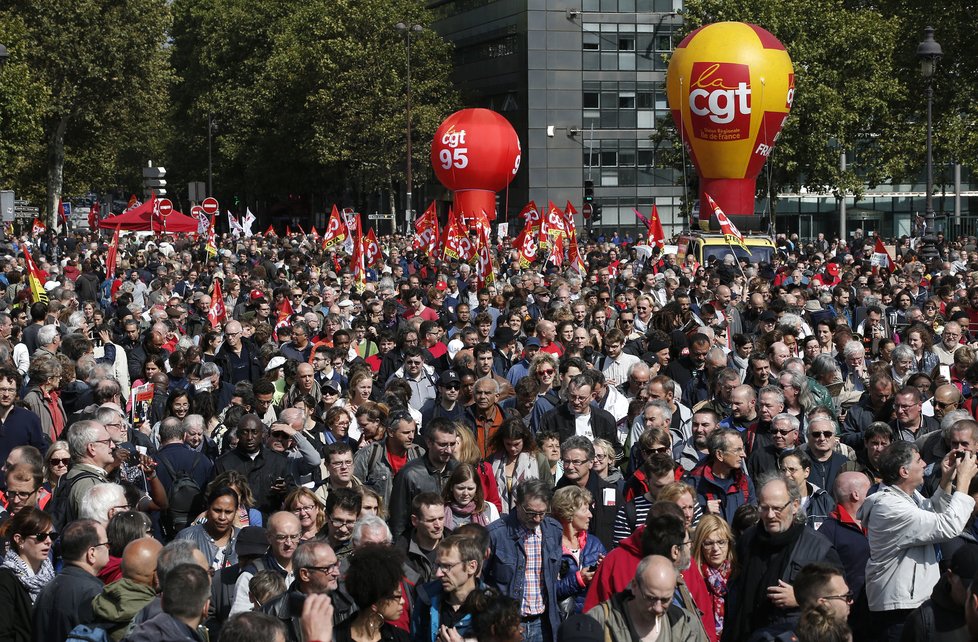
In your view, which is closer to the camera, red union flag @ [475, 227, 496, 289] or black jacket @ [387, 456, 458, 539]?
black jacket @ [387, 456, 458, 539]

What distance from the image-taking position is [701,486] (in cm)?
840

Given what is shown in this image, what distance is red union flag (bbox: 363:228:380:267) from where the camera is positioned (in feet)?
82.4

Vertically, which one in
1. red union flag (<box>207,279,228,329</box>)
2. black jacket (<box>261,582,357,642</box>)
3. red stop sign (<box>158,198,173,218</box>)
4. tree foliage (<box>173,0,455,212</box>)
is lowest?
black jacket (<box>261,582,357,642</box>)

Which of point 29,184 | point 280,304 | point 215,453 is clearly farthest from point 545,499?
point 29,184

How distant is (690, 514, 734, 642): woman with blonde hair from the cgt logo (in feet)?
106

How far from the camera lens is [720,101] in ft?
127

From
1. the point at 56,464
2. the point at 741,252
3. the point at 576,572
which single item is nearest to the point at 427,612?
the point at 576,572

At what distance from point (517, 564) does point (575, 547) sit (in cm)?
46

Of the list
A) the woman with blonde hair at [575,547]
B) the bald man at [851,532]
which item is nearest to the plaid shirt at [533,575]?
the woman with blonde hair at [575,547]

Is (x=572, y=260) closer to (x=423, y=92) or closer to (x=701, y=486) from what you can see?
(x=701, y=486)

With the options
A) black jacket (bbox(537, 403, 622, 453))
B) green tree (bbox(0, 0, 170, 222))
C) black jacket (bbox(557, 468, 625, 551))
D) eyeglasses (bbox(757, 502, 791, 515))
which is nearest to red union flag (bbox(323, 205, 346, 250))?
black jacket (bbox(537, 403, 622, 453))

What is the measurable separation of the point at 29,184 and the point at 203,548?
6290 cm

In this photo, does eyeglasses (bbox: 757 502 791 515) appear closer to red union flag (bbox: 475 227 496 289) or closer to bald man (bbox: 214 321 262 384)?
bald man (bbox: 214 321 262 384)

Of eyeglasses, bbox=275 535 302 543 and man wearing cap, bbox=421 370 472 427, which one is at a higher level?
man wearing cap, bbox=421 370 472 427
